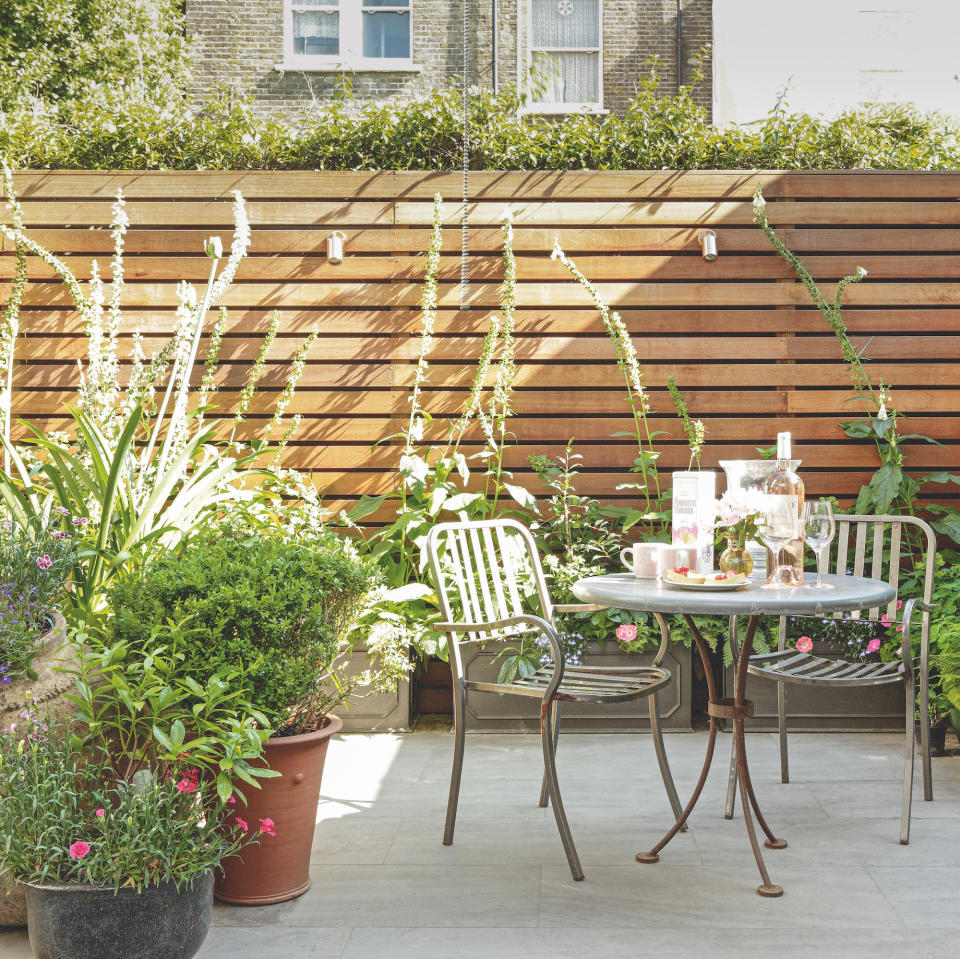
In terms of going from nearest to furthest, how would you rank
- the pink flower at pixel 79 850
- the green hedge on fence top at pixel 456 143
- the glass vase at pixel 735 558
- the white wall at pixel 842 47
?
1. the pink flower at pixel 79 850
2. the glass vase at pixel 735 558
3. the green hedge on fence top at pixel 456 143
4. the white wall at pixel 842 47

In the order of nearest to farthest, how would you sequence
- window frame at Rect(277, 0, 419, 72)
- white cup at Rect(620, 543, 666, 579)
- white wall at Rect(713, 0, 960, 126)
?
white cup at Rect(620, 543, 666, 579), white wall at Rect(713, 0, 960, 126), window frame at Rect(277, 0, 419, 72)

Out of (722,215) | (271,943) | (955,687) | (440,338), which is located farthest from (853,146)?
(271,943)

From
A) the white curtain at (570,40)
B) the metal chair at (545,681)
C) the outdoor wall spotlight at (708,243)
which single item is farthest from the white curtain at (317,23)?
the metal chair at (545,681)

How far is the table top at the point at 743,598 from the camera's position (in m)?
2.26

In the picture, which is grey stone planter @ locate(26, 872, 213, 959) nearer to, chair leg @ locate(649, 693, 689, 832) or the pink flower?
the pink flower

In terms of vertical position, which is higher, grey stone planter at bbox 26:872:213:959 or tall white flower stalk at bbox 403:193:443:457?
tall white flower stalk at bbox 403:193:443:457

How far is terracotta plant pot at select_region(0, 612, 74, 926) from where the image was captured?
2.27 meters

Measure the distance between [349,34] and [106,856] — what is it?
936 cm

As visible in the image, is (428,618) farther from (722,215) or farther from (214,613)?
(722,215)

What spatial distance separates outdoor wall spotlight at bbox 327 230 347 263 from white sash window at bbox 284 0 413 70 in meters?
5.94

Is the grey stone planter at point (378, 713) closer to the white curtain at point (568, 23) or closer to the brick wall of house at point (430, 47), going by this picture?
the brick wall of house at point (430, 47)

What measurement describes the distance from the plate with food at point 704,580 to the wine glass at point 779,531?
11 cm

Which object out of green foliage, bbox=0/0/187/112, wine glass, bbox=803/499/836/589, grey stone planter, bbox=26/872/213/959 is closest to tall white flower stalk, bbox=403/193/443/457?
wine glass, bbox=803/499/836/589

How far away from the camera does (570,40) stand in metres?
9.98
